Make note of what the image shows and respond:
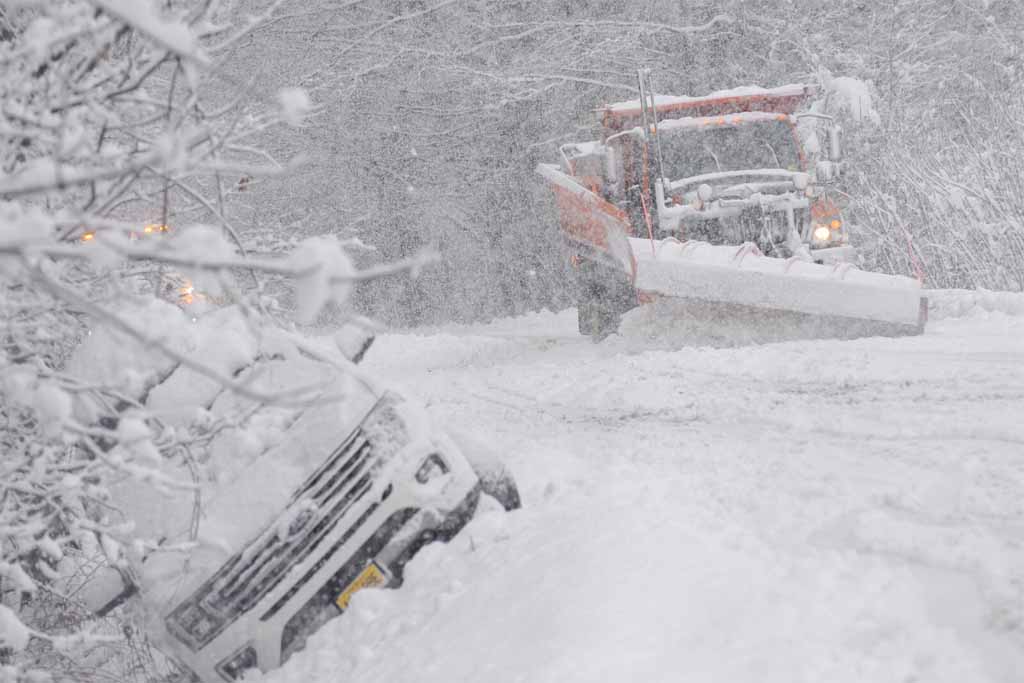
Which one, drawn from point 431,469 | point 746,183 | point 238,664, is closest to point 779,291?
point 746,183

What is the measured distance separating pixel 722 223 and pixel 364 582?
274 inches

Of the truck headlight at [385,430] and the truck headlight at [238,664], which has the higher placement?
the truck headlight at [385,430]

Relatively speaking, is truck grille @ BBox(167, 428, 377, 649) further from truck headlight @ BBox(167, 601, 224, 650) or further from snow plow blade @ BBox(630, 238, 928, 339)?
snow plow blade @ BBox(630, 238, 928, 339)

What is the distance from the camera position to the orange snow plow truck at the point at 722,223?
9.70 metres

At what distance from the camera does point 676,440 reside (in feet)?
23.0

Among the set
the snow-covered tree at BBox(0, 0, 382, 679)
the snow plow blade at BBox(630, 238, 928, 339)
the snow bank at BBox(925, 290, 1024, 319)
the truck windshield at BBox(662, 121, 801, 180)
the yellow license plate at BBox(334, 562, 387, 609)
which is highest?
the snow-covered tree at BBox(0, 0, 382, 679)

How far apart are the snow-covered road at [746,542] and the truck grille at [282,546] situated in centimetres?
37

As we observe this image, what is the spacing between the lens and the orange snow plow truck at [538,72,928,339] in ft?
31.8

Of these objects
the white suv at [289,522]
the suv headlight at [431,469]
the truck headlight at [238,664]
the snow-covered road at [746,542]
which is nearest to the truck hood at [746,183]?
the snow-covered road at [746,542]

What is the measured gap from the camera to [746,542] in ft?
15.0

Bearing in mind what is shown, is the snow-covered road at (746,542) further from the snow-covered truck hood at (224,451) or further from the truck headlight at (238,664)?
the snow-covered truck hood at (224,451)

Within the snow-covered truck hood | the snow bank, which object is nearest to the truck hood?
the snow bank

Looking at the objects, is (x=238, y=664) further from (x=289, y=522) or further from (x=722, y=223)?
(x=722, y=223)

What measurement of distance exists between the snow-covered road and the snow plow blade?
2.33 ft
